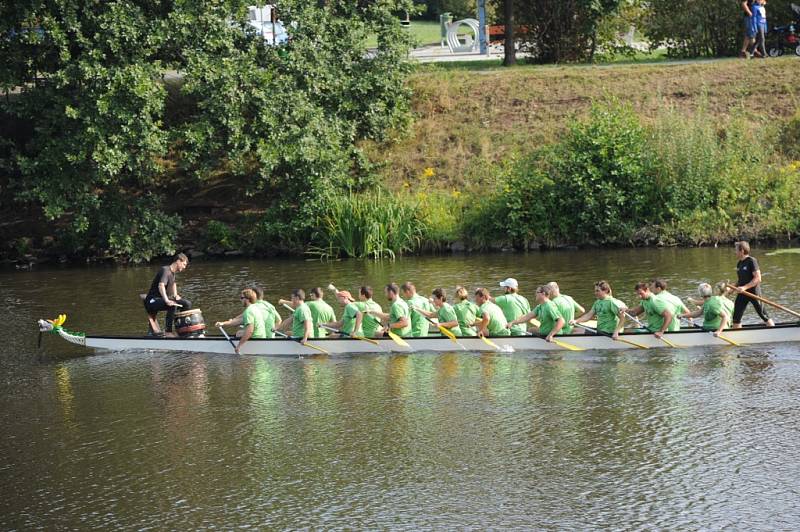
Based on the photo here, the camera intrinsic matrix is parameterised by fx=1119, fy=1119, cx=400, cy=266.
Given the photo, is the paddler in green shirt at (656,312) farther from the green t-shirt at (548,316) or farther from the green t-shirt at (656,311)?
the green t-shirt at (548,316)

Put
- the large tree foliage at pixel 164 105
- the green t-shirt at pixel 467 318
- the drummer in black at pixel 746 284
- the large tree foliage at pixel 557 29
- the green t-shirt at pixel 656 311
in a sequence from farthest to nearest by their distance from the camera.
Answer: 1. the large tree foliage at pixel 557 29
2. the large tree foliage at pixel 164 105
3. the green t-shirt at pixel 467 318
4. the drummer in black at pixel 746 284
5. the green t-shirt at pixel 656 311

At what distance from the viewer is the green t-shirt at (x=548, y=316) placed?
63.4 feet

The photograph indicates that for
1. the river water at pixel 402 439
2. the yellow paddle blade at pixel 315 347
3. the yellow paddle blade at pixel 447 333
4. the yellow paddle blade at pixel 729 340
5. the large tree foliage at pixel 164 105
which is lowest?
the river water at pixel 402 439

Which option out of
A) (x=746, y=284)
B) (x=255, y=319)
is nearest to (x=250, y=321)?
(x=255, y=319)

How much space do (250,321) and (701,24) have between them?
24.2 m

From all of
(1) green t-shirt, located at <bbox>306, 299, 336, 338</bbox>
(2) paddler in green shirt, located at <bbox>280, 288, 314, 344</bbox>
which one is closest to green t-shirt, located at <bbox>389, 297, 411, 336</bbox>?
(1) green t-shirt, located at <bbox>306, 299, 336, 338</bbox>

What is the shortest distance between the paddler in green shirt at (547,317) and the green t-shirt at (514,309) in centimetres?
28

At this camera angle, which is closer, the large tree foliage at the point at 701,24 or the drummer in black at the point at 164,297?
the drummer in black at the point at 164,297

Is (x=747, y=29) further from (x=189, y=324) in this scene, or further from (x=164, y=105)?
(x=189, y=324)

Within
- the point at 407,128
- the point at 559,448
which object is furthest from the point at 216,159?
the point at 559,448

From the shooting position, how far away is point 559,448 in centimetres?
1412

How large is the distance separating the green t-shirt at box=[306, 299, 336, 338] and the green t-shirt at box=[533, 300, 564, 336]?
3857 mm

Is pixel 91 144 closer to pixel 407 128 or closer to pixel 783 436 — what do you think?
pixel 407 128

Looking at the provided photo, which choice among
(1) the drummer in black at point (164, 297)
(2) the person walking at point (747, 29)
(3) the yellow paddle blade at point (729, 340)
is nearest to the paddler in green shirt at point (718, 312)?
(3) the yellow paddle blade at point (729, 340)
